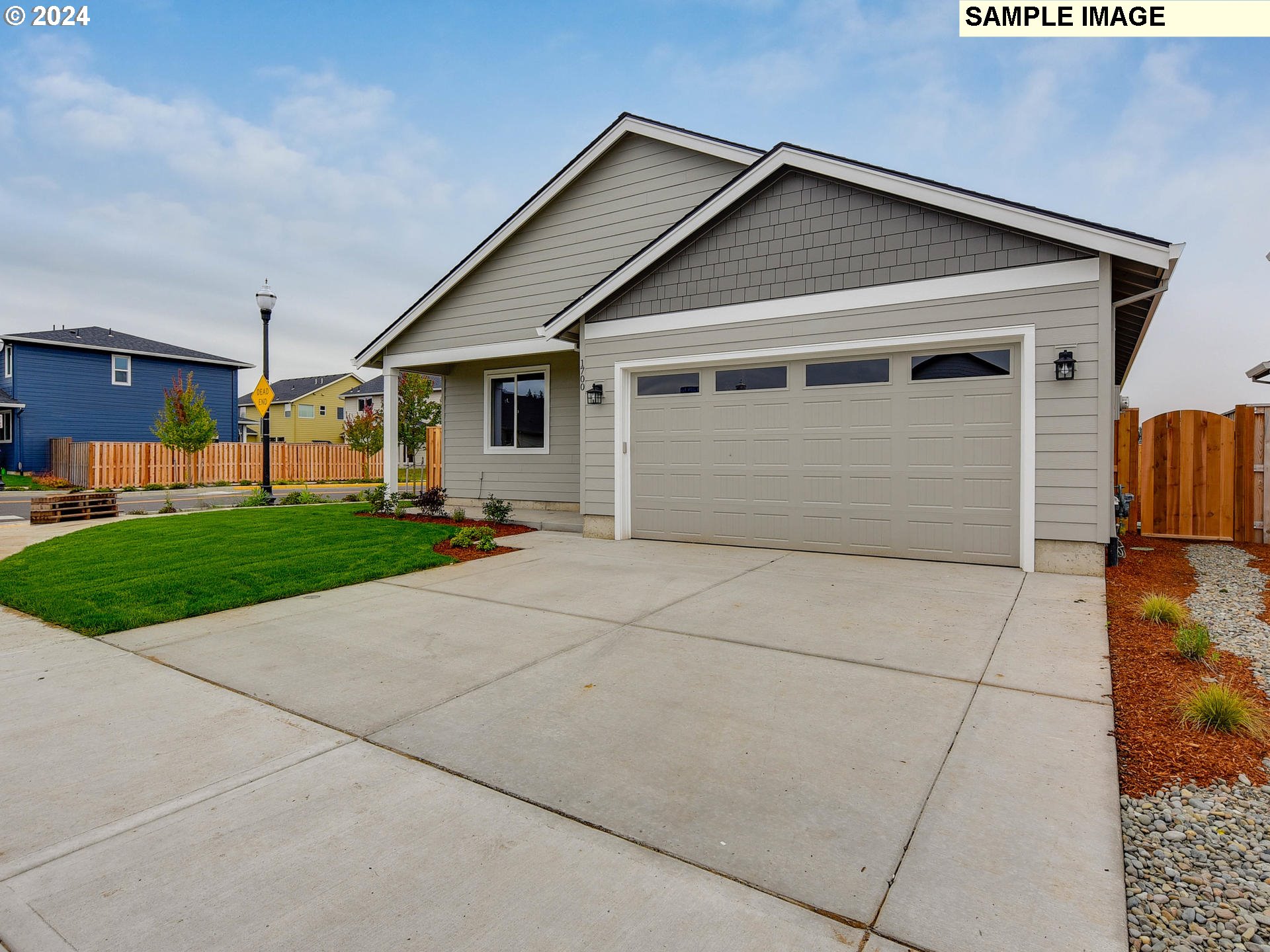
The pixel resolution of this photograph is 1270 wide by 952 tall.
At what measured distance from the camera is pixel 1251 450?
9.23m

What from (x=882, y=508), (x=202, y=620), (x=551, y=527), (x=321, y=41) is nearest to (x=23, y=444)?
(x=321, y=41)

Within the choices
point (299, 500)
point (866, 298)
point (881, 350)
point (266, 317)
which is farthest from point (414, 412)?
point (881, 350)

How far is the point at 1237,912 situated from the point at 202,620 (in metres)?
6.37

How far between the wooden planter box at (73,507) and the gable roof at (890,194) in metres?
10.9

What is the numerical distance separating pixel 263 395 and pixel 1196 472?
1733cm

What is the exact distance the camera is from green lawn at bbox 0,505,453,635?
5.73m

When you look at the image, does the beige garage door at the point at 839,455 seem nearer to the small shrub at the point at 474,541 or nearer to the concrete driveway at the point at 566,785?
the small shrub at the point at 474,541

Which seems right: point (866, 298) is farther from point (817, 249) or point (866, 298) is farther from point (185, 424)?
point (185, 424)

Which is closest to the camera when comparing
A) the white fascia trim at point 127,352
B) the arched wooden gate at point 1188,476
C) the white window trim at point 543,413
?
the arched wooden gate at point 1188,476

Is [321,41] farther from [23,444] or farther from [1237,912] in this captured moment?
[23,444]

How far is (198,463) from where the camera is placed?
25.6 m

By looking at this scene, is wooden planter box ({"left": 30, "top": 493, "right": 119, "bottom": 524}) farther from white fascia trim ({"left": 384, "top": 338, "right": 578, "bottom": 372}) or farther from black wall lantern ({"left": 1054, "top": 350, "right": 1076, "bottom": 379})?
black wall lantern ({"left": 1054, "top": 350, "right": 1076, "bottom": 379})

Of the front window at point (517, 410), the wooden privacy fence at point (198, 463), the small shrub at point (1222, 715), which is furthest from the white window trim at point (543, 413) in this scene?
the wooden privacy fence at point (198, 463)

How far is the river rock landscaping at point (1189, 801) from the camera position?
1943 mm
